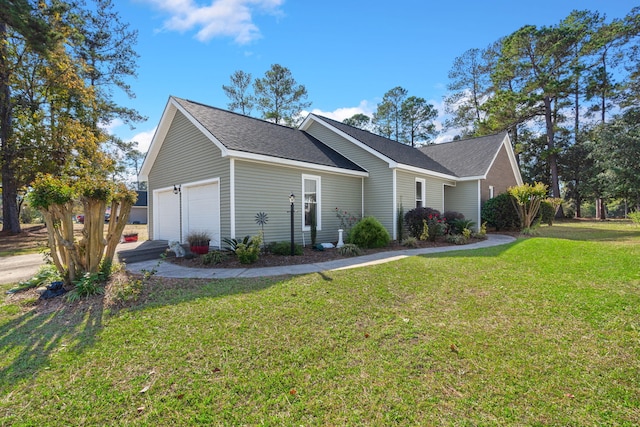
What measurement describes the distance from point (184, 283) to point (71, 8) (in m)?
20.9

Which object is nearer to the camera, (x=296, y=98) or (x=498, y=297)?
(x=498, y=297)

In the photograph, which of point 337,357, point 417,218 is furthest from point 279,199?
point 337,357

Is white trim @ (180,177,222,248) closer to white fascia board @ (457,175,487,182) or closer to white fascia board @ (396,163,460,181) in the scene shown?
white fascia board @ (396,163,460,181)

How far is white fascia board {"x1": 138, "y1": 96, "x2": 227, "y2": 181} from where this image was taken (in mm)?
9680

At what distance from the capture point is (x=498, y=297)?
4.82 metres

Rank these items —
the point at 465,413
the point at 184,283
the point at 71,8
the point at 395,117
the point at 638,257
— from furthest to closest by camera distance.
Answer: the point at 395,117 → the point at 71,8 → the point at 638,257 → the point at 184,283 → the point at 465,413

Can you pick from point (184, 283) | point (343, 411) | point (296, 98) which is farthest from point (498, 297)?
point (296, 98)

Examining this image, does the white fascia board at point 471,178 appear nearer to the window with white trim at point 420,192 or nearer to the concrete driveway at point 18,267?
the window with white trim at point 420,192

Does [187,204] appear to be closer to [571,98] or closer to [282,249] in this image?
[282,249]

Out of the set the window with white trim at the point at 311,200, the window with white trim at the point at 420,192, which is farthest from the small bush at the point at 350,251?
the window with white trim at the point at 420,192

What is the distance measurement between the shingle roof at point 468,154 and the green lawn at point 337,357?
11.7m

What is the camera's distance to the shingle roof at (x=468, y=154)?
1624cm

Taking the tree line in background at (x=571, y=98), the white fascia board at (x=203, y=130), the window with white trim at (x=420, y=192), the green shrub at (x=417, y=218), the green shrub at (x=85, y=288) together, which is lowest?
the green shrub at (x=85, y=288)

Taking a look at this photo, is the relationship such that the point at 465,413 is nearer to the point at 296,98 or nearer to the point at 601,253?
the point at 601,253
